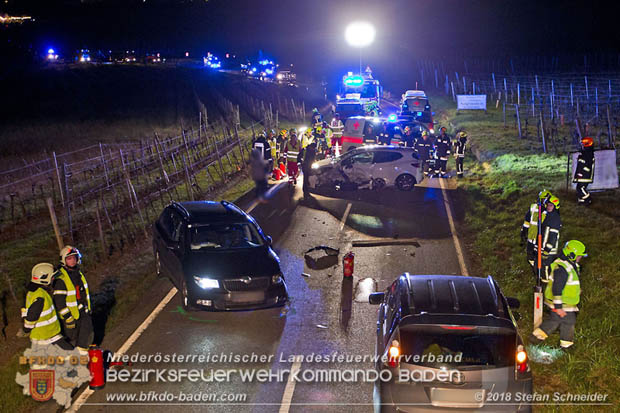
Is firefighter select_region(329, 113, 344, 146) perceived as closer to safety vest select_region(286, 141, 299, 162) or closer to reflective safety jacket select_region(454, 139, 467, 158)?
safety vest select_region(286, 141, 299, 162)

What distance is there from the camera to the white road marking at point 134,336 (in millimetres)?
7633

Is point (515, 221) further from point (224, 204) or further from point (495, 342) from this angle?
point (495, 342)

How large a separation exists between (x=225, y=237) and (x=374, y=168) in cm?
1009

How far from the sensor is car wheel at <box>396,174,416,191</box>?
20.8m

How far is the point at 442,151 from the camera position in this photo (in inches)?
885

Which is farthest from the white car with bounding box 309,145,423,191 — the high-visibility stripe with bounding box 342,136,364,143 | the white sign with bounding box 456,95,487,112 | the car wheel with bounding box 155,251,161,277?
the white sign with bounding box 456,95,487,112

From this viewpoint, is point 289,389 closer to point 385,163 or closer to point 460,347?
point 460,347

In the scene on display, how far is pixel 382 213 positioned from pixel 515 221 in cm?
377

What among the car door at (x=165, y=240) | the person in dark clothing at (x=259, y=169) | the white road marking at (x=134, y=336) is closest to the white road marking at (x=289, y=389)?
the white road marking at (x=134, y=336)

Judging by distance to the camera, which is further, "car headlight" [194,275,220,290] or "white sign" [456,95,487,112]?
"white sign" [456,95,487,112]

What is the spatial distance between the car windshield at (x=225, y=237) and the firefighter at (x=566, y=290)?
5213 mm

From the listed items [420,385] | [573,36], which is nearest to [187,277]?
[420,385]

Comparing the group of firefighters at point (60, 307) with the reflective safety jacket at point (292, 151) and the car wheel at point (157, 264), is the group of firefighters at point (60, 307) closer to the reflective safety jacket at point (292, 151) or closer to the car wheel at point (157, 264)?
the car wheel at point (157, 264)

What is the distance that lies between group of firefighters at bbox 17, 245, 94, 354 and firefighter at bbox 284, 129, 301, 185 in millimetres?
13821
